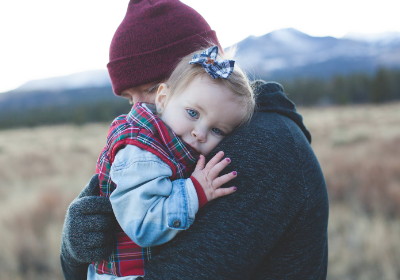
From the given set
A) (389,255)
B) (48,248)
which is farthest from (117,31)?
(389,255)

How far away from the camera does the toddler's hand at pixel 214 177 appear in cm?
130

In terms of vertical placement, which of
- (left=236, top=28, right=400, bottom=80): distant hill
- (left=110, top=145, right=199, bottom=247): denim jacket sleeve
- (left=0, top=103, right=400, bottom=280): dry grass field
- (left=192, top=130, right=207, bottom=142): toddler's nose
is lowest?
(left=236, top=28, right=400, bottom=80): distant hill

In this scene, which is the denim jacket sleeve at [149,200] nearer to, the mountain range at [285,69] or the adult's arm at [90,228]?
the adult's arm at [90,228]

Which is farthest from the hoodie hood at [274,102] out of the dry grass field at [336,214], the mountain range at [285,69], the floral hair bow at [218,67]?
the mountain range at [285,69]

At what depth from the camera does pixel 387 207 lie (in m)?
5.44

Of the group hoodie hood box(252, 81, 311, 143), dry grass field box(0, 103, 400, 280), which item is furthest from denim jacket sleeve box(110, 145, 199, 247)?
dry grass field box(0, 103, 400, 280)

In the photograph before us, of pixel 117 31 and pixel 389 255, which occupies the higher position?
pixel 117 31

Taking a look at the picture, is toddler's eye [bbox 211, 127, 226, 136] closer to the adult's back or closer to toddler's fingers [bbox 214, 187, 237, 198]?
the adult's back

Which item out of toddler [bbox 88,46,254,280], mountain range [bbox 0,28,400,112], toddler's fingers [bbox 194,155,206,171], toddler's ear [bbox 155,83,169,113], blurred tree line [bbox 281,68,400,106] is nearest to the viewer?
toddler [bbox 88,46,254,280]

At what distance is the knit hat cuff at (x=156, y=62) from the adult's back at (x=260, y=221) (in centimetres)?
74

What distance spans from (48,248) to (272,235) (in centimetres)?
405

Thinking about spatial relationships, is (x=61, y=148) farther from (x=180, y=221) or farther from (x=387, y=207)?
(x=180, y=221)

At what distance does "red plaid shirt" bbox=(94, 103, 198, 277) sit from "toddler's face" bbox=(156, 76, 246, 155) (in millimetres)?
60

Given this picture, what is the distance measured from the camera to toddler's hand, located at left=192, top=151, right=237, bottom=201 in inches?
51.3
